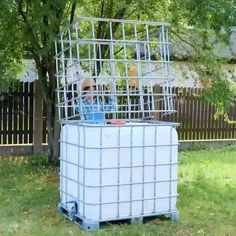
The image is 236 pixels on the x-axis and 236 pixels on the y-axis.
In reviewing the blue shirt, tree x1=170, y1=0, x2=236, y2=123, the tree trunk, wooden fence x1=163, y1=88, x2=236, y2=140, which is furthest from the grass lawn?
wooden fence x1=163, y1=88, x2=236, y2=140

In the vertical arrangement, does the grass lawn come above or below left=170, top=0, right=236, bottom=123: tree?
below

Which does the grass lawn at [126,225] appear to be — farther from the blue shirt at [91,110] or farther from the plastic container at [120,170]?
the blue shirt at [91,110]

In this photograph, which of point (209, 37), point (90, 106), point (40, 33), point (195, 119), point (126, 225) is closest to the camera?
point (126, 225)

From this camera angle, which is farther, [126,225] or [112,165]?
[126,225]

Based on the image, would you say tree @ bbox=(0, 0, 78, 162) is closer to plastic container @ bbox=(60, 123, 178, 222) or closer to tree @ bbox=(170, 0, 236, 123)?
tree @ bbox=(170, 0, 236, 123)

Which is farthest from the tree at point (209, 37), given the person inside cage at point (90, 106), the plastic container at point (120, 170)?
the plastic container at point (120, 170)

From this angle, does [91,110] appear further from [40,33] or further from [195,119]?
[195,119]

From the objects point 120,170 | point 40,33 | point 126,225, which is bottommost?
point 126,225

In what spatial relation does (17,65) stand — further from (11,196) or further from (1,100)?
(11,196)

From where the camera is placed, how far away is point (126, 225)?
506 cm

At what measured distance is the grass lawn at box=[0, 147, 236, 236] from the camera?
495cm

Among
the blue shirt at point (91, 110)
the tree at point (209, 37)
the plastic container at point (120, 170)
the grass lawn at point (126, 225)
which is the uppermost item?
the tree at point (209, 37)

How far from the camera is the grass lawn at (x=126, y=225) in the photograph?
4953mm

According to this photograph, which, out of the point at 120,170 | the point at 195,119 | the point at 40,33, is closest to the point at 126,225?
the point at 120,170
